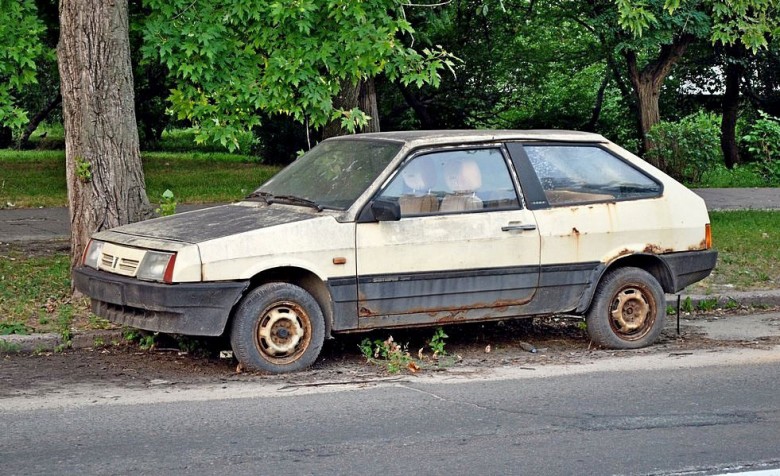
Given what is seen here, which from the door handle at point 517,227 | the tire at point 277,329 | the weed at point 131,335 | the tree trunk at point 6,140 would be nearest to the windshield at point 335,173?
the tire at point 277,329

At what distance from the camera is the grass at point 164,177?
59.7ft

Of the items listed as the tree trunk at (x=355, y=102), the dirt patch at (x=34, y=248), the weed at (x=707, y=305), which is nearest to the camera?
the weed at (x=707, y=305)

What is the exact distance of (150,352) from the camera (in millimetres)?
8352

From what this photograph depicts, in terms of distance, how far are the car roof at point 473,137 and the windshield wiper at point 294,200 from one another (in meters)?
0.73

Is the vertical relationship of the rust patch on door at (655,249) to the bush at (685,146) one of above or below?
below

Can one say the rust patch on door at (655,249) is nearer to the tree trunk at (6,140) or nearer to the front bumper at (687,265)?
the front bumper at (687,265)

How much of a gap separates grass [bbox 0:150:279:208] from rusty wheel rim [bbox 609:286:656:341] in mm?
10065

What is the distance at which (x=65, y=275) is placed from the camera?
11.0 metres

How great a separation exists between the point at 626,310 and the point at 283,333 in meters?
2.66

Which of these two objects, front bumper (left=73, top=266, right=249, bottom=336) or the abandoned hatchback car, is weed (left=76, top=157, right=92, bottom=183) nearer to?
the abandoned hatchback car

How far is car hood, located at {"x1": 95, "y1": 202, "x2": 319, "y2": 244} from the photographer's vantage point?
7.57 m

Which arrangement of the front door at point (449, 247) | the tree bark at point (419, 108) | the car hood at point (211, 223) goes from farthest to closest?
1. the tree bark at point (419, 108)
2. the front door at point (449, 247)
3. the car hood at point (211, 223)

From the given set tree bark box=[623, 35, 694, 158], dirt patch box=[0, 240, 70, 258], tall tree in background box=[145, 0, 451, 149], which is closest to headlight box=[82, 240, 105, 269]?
tall tree in background box=[145, 0, 451, 149]

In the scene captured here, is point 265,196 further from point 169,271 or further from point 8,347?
point 8,347
